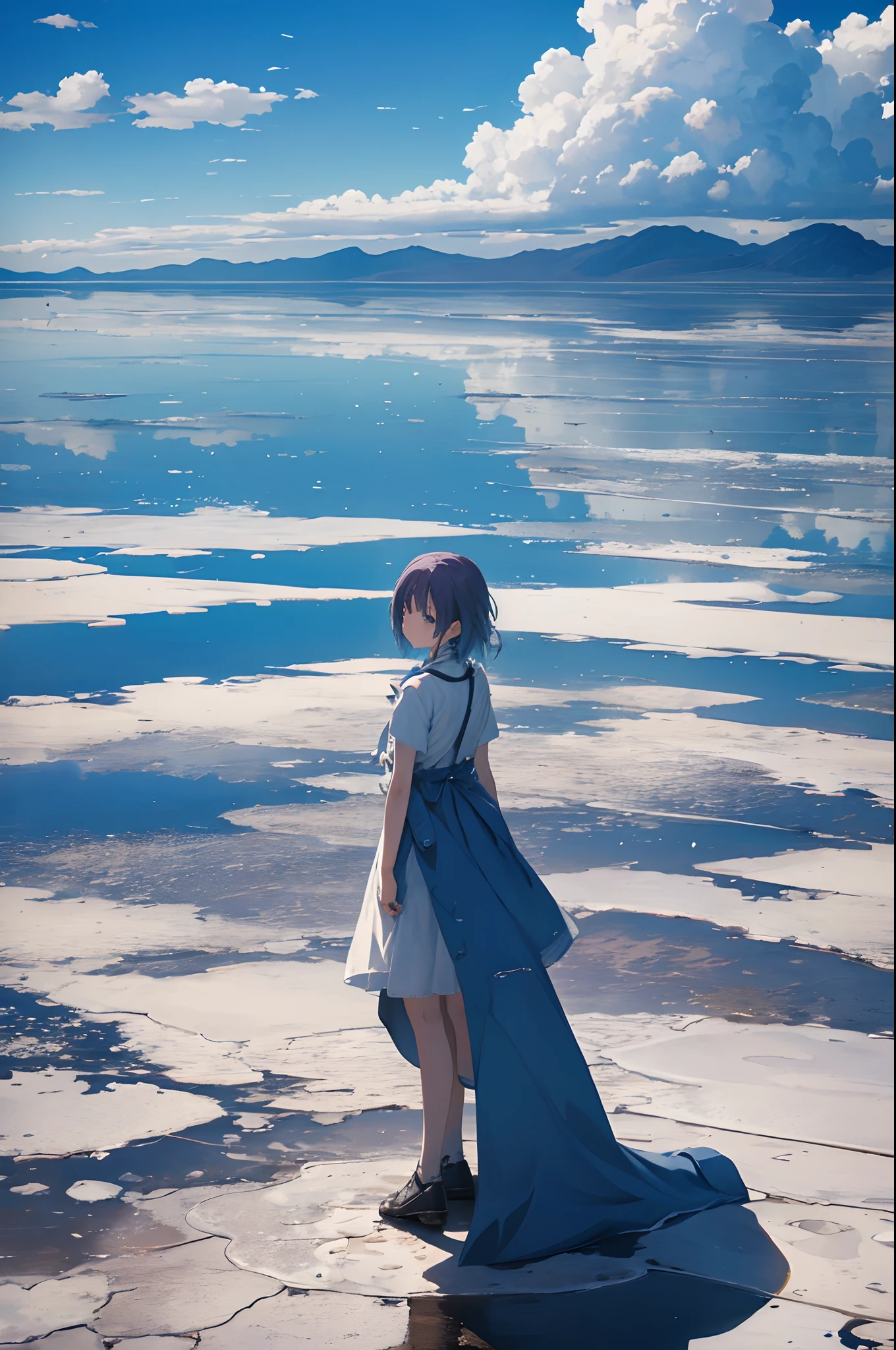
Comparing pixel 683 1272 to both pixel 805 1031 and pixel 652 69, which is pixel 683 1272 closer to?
pixel 805 1031

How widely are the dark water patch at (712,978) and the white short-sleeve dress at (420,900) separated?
0.87 meters

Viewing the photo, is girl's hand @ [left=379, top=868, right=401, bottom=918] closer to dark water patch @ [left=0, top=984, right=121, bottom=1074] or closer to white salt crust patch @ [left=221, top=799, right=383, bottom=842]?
dark water patch @ [left=0, top=984, right=121, bottom=1074]

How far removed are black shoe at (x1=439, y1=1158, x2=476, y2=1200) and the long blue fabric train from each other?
0.42ft

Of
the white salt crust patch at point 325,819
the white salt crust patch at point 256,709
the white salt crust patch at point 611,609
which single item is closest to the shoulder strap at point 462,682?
the white salt crust patch at point 325,819

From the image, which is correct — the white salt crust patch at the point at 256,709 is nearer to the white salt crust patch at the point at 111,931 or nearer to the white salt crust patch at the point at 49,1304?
the white salt crust patch at the point at 111,931

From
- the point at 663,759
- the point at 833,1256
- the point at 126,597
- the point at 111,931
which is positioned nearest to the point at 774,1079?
the point at 833,1256

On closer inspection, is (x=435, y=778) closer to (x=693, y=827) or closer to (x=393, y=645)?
(x=693, y=827)

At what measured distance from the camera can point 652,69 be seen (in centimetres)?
512

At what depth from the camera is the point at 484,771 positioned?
5.64 feet

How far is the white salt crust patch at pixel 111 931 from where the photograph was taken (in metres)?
2.69

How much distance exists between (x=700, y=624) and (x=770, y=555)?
2.91 ft

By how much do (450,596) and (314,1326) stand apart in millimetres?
879

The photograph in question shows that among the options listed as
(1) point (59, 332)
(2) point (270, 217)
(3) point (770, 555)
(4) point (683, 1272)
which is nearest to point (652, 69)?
(2) point (270, 217)

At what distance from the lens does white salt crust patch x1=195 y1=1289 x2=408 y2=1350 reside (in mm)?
1426
